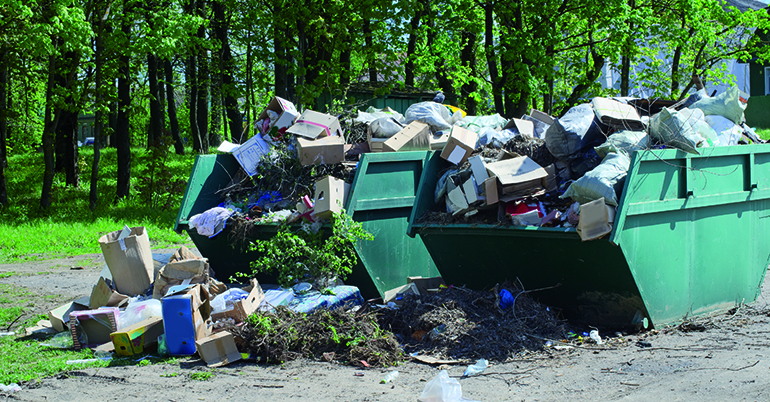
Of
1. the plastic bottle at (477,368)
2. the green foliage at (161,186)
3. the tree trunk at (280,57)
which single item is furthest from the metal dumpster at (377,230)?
the green foliage at (161,186)

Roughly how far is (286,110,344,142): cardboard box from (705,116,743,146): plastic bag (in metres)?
3.16

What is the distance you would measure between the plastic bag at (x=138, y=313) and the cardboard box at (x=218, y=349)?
0.69m

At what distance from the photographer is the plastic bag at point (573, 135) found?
14.8 feet

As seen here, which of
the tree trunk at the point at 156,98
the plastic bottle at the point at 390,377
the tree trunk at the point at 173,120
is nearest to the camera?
the plastic bottle at the point at 390,377

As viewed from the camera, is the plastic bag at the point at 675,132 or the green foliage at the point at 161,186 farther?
the green foliage at the point at 161,186

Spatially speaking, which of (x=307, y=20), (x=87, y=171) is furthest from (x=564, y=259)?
(x=87, y=171)

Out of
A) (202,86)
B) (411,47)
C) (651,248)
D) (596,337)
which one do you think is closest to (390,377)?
(596,337)

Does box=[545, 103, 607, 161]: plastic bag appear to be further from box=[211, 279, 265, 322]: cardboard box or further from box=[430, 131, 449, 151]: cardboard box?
Result: box=[211, 279, 265, 322]: cardboard box

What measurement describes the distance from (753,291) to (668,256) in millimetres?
1321

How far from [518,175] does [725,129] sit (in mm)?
1803

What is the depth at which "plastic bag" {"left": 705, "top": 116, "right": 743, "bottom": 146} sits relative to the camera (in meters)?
4.68

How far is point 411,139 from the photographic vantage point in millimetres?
5469

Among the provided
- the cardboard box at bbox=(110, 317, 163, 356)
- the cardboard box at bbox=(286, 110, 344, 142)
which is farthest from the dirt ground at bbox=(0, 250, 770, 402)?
the cardboard box at bbox=(286, 110, 344, 142)

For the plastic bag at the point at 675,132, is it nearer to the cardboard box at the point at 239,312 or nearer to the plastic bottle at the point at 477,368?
the plastic bottle at the point at 477,368
